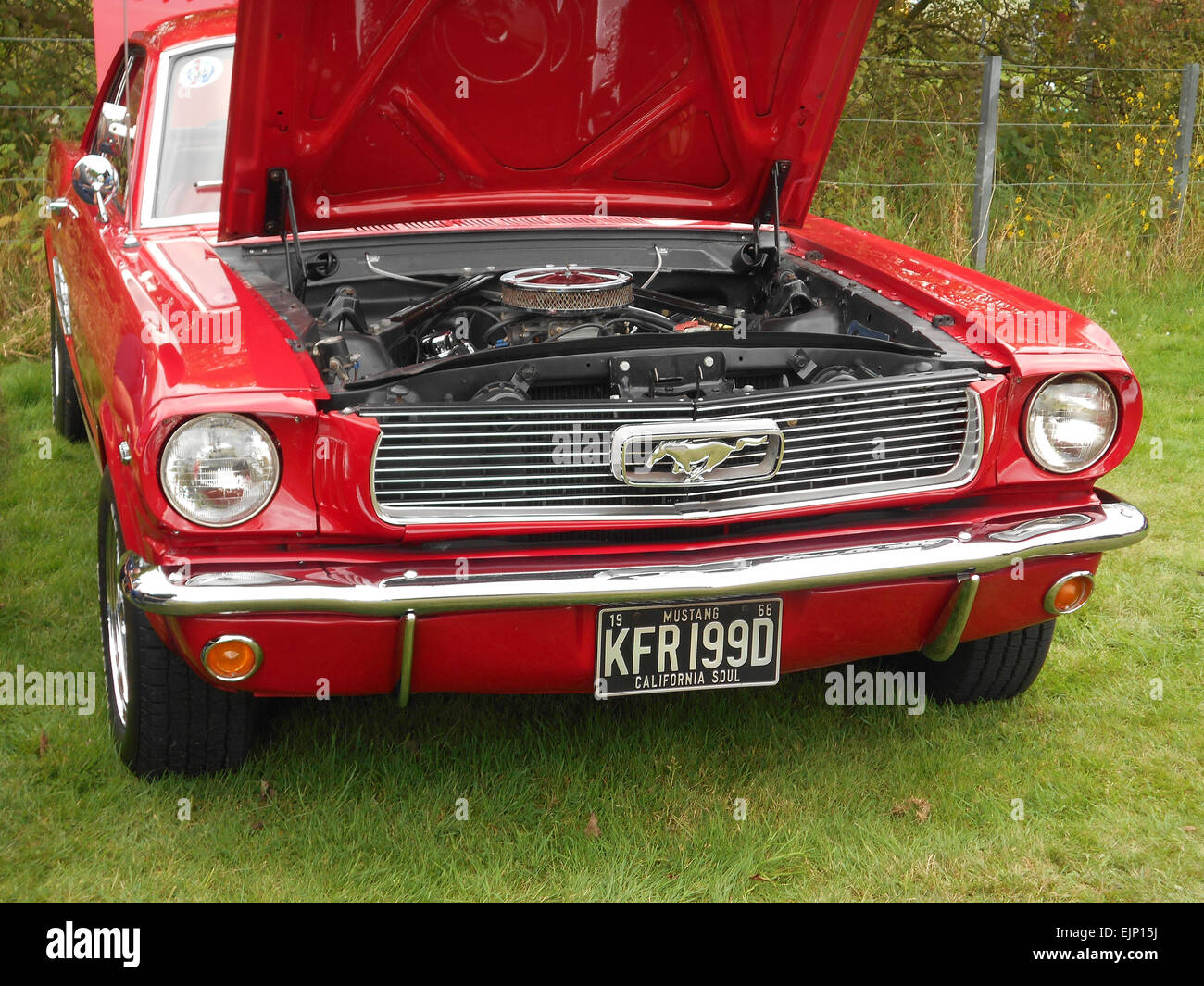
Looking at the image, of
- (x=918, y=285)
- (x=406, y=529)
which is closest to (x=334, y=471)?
(x=406, y=529)

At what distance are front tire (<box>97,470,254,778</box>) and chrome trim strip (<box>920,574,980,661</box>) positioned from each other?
1450mm

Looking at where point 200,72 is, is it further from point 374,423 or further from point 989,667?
point 989,667

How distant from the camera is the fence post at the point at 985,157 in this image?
7.19 meters

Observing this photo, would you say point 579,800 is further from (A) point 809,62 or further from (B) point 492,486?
(A) point 809,62

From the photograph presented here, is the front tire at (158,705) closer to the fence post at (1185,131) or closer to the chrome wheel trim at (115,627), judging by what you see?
the chrome wheel trim at (115,627)

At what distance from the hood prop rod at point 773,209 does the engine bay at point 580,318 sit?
0.02 metres

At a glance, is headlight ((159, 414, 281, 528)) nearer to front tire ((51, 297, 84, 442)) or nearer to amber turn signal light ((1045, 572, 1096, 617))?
amber turn signal light ((1045, 572, 1096, 617))

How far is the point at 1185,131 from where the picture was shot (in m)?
7.84

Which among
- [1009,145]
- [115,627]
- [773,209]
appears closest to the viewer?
[115,627]

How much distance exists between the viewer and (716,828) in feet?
8.21

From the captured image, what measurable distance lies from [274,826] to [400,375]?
98 cm

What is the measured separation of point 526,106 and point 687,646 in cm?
145

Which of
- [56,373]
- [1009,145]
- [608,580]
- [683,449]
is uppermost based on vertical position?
[1009,145]

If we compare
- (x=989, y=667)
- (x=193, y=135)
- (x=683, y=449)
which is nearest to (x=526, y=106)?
(x=193, y=135)
